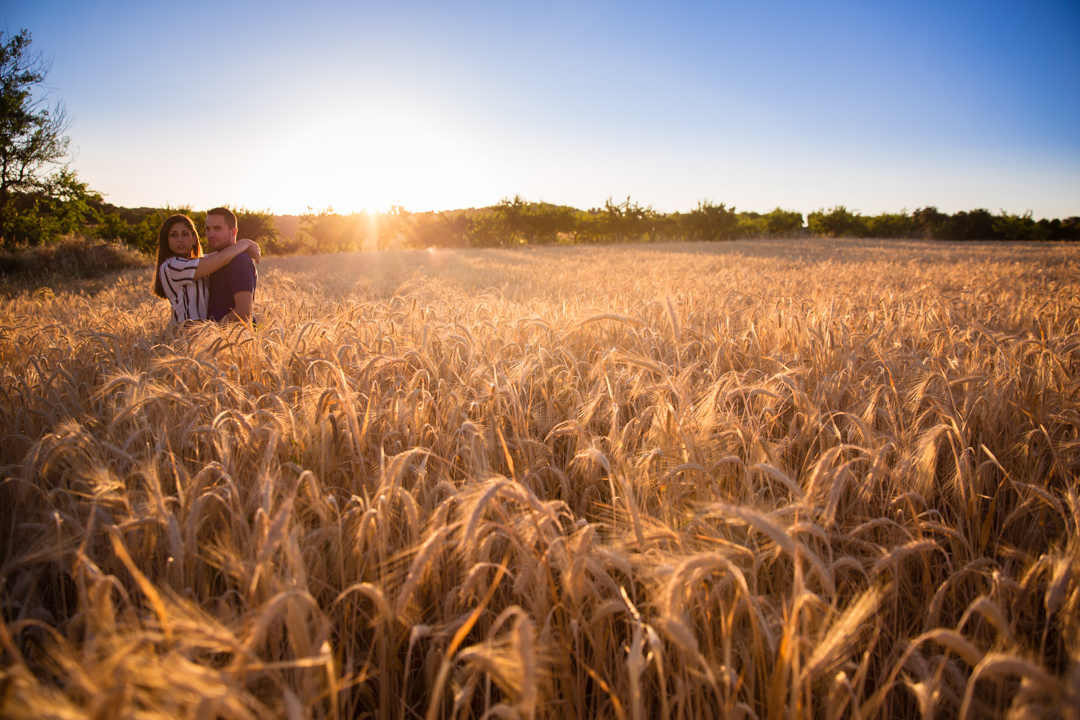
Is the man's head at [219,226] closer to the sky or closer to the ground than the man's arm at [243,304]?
closer to the sky

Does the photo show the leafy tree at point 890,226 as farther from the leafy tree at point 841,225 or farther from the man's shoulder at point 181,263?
the man's shoulder at point 181,263

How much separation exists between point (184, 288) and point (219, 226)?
0.72 m

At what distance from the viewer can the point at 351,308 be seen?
393cm

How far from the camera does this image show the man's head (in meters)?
4.45

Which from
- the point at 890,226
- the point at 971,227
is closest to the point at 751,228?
the point at 890,226

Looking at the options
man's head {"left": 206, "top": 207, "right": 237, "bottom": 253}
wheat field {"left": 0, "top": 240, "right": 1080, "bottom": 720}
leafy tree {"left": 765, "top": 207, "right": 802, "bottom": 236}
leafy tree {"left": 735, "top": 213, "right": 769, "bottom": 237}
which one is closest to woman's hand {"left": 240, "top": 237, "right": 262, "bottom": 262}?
man's head {"left": 206, "top": 207, "right": 237, "bottom": 253}

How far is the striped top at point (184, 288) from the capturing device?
419cm

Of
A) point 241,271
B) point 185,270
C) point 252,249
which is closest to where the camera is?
point 185,270

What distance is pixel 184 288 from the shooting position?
14.0 ft

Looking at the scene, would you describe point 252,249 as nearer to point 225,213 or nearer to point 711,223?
point 225,213

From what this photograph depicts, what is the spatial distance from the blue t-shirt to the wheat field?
1571 millimetres

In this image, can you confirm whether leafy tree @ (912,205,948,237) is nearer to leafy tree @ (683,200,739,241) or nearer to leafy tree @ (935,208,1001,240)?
leafy tree @ (935,208,1001,240)

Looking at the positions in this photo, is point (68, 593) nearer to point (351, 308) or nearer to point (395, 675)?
point (395, 675)

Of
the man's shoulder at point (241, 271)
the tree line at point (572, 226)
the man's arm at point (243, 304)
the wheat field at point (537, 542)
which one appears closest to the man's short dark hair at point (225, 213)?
the man's shoulder at point (241, 271)
